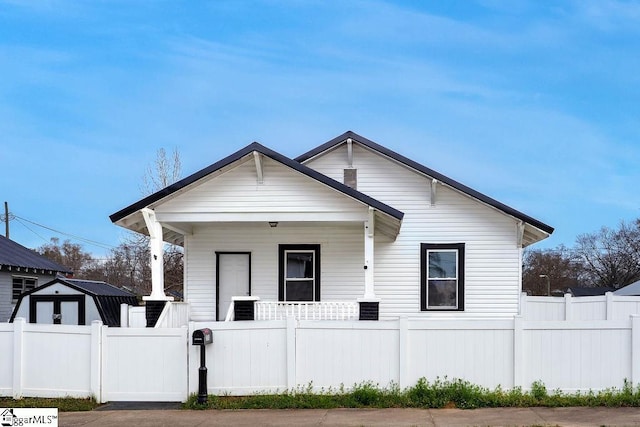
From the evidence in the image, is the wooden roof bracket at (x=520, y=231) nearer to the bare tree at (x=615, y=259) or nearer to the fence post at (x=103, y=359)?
the fence post at (x=103, y=359)

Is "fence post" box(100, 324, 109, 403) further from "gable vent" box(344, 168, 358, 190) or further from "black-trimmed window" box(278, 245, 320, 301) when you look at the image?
"gable vent" box(344, 168, 358, 190)

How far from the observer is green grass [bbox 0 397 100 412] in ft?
41.8

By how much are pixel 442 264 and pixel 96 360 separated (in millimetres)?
9354

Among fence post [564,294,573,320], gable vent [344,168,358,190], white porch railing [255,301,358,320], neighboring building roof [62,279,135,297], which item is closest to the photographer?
white porch railing [255,301,358,320]

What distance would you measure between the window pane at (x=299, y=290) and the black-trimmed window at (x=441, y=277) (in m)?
2.86

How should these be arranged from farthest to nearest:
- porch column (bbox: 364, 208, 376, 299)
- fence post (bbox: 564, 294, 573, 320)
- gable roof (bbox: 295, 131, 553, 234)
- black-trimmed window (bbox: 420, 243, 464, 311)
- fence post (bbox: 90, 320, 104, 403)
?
1. fence post (bbox: 564, 294, 573, 320)
2. black-trimmed window (bbox: 420, 243, 464, 311)
3. gable roof (bbox: 295, 131, 553, 234)
4. porch column (bbox: 364, 208, 376, 299)
5. fence post (bbox: 90, 320, 104, 403)

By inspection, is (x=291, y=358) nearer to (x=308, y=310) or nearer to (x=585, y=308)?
(x=308, y=310)

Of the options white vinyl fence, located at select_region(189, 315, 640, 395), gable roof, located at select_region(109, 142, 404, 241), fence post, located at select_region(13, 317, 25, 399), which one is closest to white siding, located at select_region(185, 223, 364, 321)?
gable roof, located at select_region(109, 142, 404, 241)

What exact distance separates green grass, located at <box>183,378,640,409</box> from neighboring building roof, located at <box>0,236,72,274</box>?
63.2ft

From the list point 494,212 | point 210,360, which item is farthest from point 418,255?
point 210,360

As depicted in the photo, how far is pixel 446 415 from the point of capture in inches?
461

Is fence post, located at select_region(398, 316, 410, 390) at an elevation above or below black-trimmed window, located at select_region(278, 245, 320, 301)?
below

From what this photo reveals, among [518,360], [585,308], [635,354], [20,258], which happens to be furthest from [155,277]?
[20,258]

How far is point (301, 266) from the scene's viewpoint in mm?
18984
